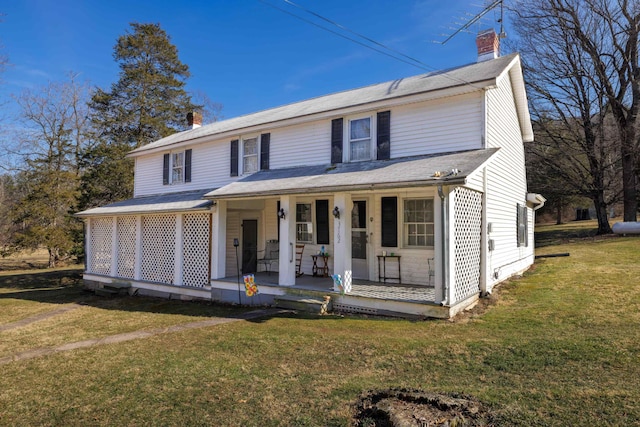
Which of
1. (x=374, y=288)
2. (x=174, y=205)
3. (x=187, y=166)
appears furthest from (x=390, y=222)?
(x=187, y=166)

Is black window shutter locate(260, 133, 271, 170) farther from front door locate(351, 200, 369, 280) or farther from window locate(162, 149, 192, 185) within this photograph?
window locate(162, 149, 192, 185)

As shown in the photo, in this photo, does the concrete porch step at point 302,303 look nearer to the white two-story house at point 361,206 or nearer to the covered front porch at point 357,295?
the covered front porch at point 357,295

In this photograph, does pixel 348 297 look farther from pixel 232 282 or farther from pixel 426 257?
pixel 232 282

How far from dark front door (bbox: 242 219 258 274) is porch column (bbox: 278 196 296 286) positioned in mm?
3773

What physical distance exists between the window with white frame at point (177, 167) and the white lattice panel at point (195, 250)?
4.40m

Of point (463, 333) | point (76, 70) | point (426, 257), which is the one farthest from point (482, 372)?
point (76, 70)

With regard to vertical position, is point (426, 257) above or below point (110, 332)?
above

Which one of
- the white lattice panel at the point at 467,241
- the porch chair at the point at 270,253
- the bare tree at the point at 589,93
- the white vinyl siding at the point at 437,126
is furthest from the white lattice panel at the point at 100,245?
the bare tree at the point at 589,93

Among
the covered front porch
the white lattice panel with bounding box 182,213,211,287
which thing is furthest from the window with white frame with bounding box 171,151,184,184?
the covered front porch

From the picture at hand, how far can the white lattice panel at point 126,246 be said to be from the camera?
13617 mm

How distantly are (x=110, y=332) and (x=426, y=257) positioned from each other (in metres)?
7.69

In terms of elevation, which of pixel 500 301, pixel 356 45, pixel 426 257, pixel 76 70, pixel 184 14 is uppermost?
pixel 76 70

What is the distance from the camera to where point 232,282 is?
10.5m

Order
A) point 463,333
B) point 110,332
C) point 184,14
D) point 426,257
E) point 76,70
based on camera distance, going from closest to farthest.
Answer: point 463,333, point 110,332, point 426,257, point 184,14, point 76,70
